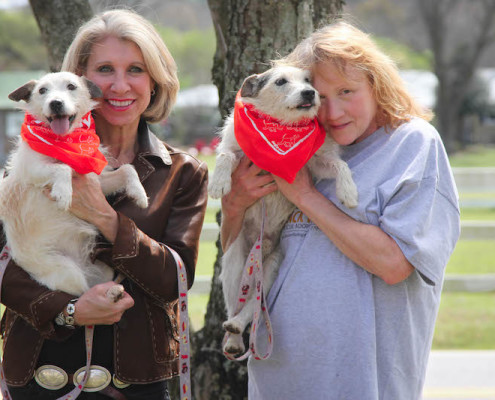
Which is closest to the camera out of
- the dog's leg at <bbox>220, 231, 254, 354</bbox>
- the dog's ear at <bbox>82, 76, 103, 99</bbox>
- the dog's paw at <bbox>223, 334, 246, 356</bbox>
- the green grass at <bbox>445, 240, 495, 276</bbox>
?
the dog's ear at <bbox>82, 76, 103, 99</bbox>

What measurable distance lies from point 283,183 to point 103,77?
0.87 meters

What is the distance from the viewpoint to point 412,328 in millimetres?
2580

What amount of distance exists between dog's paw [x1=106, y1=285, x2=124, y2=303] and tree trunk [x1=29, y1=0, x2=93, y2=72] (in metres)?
2.32

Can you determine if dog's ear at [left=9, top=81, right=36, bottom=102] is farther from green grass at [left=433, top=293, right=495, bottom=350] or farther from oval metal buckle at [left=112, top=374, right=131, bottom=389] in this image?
green grass at [left=433, top=293, right=495, bottom=350]

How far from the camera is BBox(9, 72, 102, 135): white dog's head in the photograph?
2.86 m

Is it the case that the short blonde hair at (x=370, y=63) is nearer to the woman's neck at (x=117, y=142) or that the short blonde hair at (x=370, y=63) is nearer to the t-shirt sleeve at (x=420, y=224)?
the t-shirt sleeve at (x=420, y=224)

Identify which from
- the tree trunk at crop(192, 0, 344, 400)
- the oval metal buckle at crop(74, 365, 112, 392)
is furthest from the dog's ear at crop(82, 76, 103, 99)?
the tree trunk at crop(192, 0, 344, 400)

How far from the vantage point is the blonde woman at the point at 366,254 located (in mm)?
2529

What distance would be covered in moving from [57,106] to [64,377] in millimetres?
1102

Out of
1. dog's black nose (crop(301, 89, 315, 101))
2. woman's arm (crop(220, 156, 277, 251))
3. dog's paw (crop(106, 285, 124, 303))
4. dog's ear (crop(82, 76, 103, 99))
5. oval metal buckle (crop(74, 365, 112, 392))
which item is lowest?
oval metal buckle (crop(74, 365, 112, 392))

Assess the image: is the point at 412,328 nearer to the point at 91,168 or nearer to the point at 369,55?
the point at 369,55

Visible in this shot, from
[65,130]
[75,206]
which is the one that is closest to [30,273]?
[75,206]

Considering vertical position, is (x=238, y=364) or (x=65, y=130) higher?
(x=65, y=130)

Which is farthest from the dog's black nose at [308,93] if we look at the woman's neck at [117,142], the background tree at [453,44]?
the background tree at [453,44]
